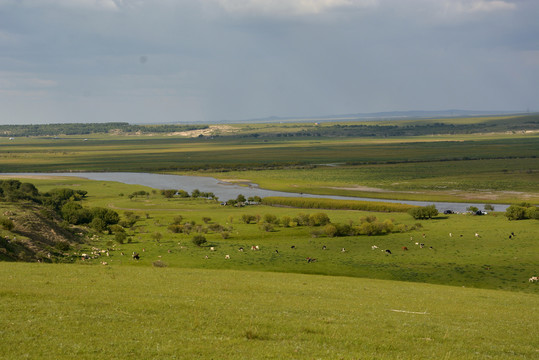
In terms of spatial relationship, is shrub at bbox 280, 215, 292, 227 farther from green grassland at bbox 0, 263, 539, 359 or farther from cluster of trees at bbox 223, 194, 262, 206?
green grassland at bbox 0, 263, 539, 359

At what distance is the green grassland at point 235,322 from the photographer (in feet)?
46.2

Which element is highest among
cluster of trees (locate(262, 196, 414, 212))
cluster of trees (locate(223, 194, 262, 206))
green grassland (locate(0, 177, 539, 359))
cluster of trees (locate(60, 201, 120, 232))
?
green grassland (locate(0, 177, 539, 359))

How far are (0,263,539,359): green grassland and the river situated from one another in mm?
66372

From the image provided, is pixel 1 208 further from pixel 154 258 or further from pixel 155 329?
pixel 155 329

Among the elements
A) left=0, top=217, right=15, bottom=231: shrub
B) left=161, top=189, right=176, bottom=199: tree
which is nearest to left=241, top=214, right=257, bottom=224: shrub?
left=161, top=189, right=176, bottom=199: tree

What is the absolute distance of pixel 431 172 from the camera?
135250mm

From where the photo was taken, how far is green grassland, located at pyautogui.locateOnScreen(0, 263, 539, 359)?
1409cm

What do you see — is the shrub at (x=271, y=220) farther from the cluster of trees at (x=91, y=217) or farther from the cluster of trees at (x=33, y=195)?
the cluster of trees at (x=33, y=195)

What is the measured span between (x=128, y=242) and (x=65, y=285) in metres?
33.9

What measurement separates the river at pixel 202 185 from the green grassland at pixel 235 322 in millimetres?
66372

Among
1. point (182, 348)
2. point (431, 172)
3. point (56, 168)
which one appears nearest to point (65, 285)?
point (182, 348)

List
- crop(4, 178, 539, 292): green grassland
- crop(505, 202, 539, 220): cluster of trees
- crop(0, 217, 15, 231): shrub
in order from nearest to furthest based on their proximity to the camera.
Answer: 1. crop(0, 217, 15, 231): shrub
2. crop(4, 178, 539, 292): green grassland
3. crop(505, 202, 539, 220): cluster of trees

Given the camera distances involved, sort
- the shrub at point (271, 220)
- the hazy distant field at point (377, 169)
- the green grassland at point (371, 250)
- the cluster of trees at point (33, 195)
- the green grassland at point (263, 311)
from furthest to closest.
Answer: the hazy distant field at point (377, 169)
the cluster of trees at point (33, 195)
the shrub at point (271, 220)
the green grassland at point (371, 250)
the green grassland at point (263, 311)

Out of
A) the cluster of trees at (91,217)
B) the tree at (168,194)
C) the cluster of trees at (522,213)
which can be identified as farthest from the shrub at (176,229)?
the cluster of trees at (522,213)
